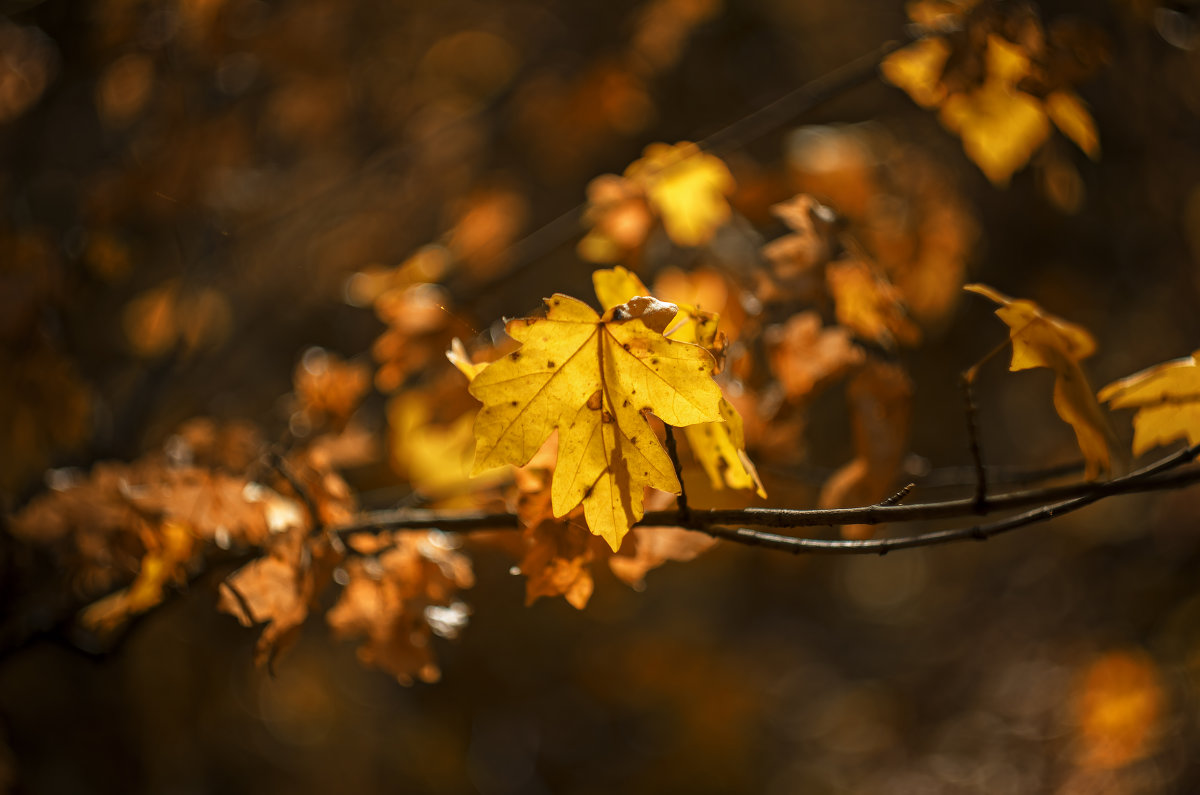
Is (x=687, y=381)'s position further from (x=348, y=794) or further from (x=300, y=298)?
(x=348, y=794)

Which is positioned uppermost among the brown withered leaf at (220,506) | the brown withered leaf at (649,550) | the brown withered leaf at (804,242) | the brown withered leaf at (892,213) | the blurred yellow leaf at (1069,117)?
the blurred yellow leaf at (1069,117)

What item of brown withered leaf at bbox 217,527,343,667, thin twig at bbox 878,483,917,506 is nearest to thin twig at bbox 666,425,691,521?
thin twig at bbox 878,483,917,506

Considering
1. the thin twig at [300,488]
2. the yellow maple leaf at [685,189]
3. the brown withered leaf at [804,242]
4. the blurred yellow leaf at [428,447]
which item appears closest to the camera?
the thin twig at [300,488]

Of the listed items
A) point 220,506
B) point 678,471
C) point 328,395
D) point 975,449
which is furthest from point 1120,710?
point 220,506

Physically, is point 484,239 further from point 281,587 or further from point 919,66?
point 281,587

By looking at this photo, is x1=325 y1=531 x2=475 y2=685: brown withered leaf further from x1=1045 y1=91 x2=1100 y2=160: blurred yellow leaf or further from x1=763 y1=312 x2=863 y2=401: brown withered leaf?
x1=1045 y1=91 x2=1100 y2=160: blurred yellow leaf

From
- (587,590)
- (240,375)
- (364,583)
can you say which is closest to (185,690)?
(240,375)

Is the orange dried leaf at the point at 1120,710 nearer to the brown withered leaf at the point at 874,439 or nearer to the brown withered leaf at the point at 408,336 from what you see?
the brown withered leaf at the point at 874,439

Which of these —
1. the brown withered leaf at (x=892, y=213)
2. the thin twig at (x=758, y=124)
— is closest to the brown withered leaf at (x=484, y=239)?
the thin twig at (x=758, y=124)
